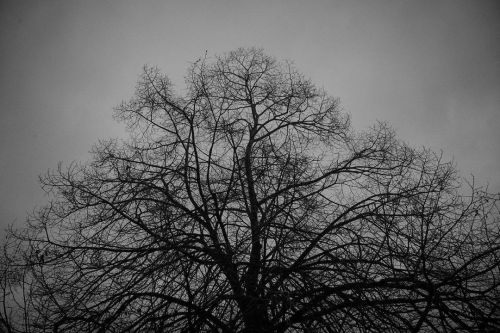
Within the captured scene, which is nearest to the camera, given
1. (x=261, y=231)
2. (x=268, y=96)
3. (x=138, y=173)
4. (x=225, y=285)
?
(x=225, y=285)

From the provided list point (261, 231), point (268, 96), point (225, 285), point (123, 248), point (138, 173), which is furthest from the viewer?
point (268, 96)

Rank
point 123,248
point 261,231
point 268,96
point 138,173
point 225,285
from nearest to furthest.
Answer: point 225,285 < point 261,231 < point 123,248 < point 138,173 < point 268,96

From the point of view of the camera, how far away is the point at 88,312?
4.05 metres

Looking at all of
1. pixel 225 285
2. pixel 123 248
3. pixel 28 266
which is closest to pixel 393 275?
pixel 225 285

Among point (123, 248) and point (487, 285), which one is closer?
point (487, 285)

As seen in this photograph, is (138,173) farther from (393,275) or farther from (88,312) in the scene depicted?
(393,275)

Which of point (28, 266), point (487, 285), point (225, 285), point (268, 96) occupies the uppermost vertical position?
point (268, 96)

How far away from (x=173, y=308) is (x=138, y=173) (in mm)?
2657

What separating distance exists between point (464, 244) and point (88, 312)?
5.58 m

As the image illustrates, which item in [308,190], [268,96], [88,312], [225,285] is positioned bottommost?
[225,285]

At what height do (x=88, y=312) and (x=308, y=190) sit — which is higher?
(x=308, y=190)

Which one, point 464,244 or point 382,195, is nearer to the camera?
point 464,244

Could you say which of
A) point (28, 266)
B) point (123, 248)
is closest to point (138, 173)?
point (123, 248)

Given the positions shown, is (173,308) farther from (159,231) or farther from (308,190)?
(308,190)
